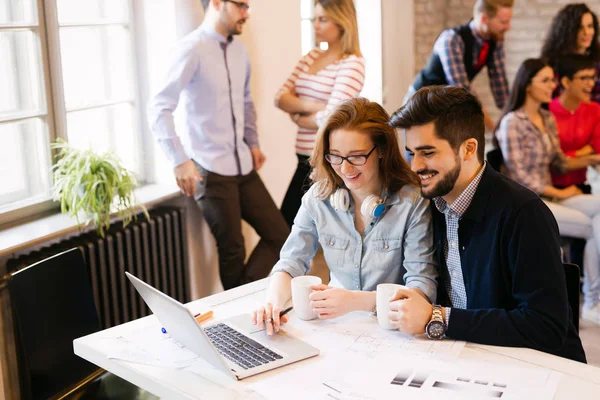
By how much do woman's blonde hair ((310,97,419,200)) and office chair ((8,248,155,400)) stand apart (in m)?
0.90

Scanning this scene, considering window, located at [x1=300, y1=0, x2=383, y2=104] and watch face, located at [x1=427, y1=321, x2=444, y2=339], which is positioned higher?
window, located at [x1=300, y1=0, x2=383, y2=104]

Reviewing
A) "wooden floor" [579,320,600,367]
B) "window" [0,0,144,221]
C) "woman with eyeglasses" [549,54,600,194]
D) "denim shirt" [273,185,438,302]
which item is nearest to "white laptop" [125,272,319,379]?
"denim shirt" [273,185,438,302]

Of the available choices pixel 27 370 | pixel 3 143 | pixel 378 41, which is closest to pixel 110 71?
pixel 3 143

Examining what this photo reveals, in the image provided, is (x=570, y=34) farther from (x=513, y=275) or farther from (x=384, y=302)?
(x=384, y=302)

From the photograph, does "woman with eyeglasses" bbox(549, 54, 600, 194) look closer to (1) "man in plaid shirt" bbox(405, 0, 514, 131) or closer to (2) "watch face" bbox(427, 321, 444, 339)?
(1) "man in plaid shirt" bbox(405, 0, 514, 131)

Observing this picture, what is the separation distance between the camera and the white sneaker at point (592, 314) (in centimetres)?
407

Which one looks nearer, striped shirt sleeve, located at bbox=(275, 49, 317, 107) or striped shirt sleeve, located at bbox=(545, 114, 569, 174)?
striped shirt sleeve, located at bbox=(275, 49, 317, 107)

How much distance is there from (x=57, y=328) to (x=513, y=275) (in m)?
1.43

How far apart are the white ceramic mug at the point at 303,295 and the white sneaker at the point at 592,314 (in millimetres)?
2511

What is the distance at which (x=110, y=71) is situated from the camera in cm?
371

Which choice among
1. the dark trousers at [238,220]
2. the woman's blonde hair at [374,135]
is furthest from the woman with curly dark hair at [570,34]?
the woman's blonde hair at [374,135]

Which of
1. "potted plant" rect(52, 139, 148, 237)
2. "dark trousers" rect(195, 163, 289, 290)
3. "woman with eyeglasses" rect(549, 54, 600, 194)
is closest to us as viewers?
"potted plant" rect(52, 139, 148, 237)

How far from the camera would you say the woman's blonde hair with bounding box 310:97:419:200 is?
2.22 meters

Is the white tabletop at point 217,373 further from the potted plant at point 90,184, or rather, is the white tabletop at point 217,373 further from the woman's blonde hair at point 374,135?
the potted plant at point 90,184
